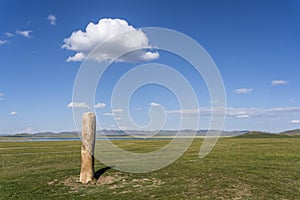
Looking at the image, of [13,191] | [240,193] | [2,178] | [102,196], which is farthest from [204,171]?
[2,178]

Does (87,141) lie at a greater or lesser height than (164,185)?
greater

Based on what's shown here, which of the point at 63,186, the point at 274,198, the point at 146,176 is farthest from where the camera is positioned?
the point at 146,176

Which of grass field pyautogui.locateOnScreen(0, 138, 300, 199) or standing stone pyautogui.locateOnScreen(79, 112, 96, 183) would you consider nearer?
grass field pyautogui.locateOnScreen(0, 138, 300, 199)

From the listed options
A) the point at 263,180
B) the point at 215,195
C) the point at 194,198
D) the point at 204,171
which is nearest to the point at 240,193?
the point at 215,195

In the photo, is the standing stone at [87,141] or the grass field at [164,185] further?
the standing stone at [87,141]

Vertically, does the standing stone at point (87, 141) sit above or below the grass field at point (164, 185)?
above

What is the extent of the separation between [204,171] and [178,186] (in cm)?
502

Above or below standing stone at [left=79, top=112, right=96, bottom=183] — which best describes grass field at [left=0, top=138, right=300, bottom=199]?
below

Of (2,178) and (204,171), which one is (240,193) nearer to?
(204,171)

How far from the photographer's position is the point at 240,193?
14.3 metres

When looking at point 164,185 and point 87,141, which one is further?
point 87,141

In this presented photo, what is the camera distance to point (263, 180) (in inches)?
681

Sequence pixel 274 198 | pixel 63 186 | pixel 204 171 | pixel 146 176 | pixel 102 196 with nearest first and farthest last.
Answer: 1. pixel 274 198
2. pixel 102 196
3. pixel 63 186
4. pixel 146 176
5. pixel 204 171

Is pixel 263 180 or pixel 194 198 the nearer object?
pixel 194 198
